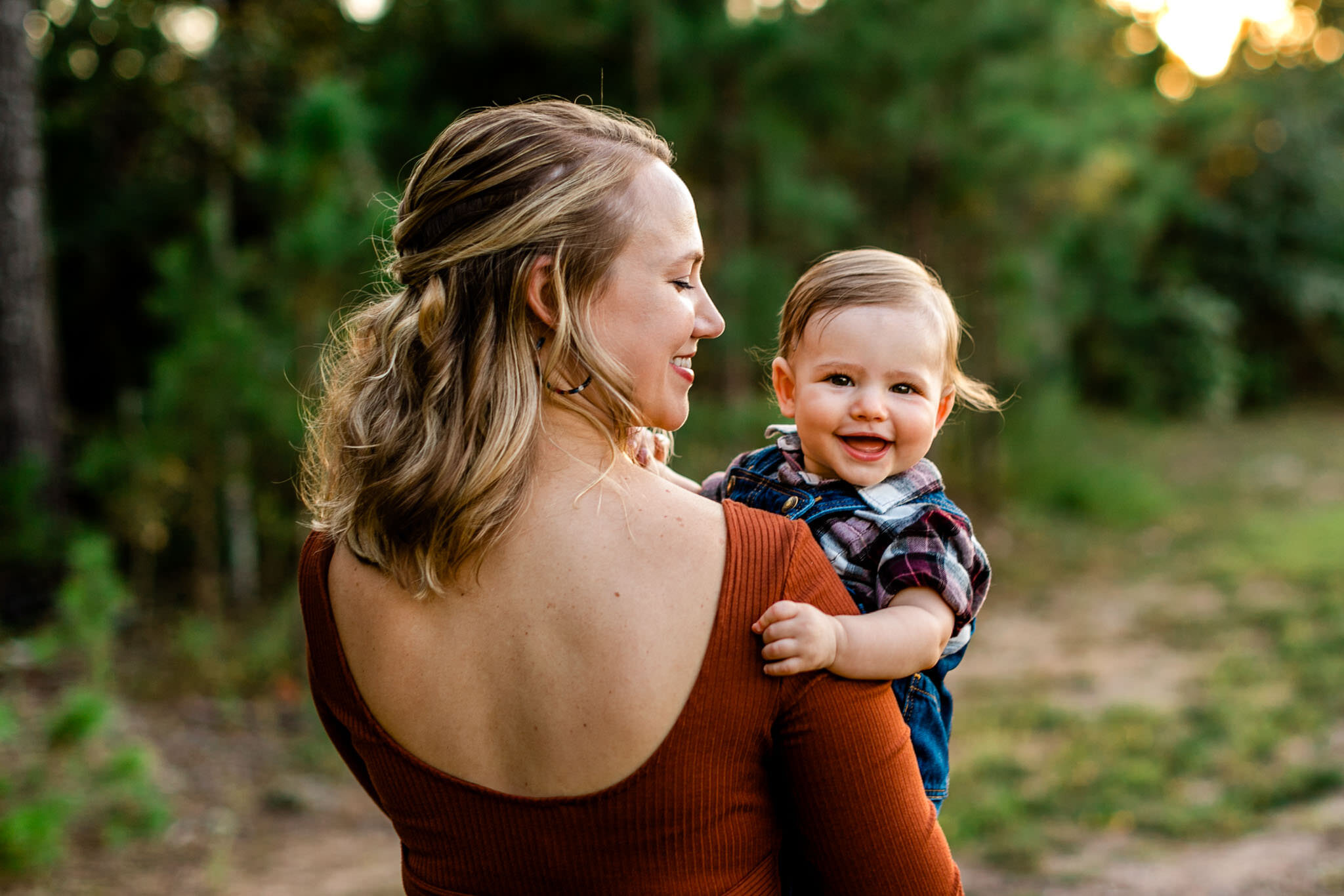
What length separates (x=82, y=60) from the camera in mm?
7020

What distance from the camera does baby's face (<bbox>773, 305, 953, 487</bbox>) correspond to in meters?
1.43

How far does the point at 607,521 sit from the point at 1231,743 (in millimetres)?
4925

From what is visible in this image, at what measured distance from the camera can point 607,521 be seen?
Answer: 1.14 meters

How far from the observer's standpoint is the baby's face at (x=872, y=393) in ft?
4.70

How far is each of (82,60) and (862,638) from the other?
763cm

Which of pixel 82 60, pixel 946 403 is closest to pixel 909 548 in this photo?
pixel 946 403

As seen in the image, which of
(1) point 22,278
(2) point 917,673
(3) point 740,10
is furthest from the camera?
(3) point 740,10

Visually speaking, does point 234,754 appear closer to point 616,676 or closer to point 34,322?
point 34,322

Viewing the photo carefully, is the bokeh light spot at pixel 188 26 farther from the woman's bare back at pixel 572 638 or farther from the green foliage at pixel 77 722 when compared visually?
the woman's bare back at pixel 572 638

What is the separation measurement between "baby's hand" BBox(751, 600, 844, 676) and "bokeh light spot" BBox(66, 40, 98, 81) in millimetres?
7490

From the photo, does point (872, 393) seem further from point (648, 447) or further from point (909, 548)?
point (648, 447)

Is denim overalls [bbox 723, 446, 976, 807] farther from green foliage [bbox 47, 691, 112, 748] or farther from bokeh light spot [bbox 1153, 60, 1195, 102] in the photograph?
bokeh light spot [bbox 1153, 60, 1195, 102]

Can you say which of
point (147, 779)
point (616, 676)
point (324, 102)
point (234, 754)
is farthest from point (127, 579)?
point (616, 676)

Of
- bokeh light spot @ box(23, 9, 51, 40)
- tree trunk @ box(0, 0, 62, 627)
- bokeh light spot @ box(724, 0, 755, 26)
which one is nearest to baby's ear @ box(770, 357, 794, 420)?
tree trunk @ box(0, 0, 62, 627)
